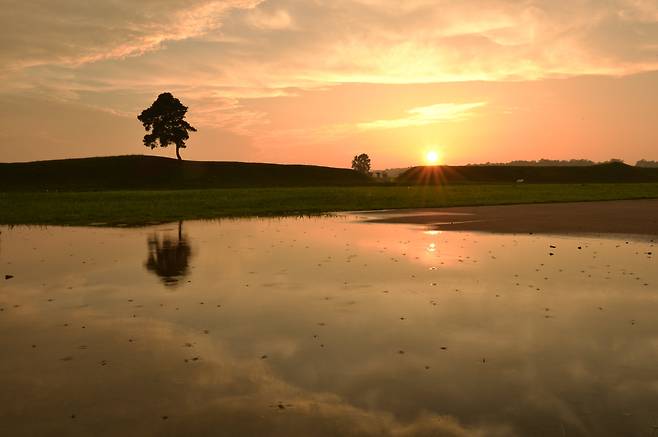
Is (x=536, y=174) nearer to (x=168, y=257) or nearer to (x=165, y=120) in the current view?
(x=165, y=120)

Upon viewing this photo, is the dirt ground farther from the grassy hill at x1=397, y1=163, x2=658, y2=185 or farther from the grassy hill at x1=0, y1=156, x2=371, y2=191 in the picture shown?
the grassy hill at x1=397, y1=163, x2=658, y2=185

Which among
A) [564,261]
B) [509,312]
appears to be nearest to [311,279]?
[509,312]

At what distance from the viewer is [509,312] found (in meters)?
12.3

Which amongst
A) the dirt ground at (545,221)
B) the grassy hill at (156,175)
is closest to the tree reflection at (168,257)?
the dirt ground at (545,221)

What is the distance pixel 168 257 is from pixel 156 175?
321 ft

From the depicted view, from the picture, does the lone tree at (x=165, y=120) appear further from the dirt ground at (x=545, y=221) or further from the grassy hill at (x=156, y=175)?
the dirt ground at (x=545, y=221)

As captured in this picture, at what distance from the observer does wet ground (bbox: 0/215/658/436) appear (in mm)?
7051

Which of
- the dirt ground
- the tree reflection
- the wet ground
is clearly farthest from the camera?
the dirt ground

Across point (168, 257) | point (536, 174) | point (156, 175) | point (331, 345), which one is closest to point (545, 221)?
point (168, 257)

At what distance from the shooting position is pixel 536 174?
470 feet

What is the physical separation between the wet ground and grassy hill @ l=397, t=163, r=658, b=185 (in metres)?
117

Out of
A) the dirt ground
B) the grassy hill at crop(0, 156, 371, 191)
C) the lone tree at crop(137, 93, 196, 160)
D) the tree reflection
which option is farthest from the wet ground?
the lone tree at crop(137, 93, 196, 160)

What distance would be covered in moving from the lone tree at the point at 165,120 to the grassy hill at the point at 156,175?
6.61 metres

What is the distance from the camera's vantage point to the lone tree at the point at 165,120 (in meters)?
117
